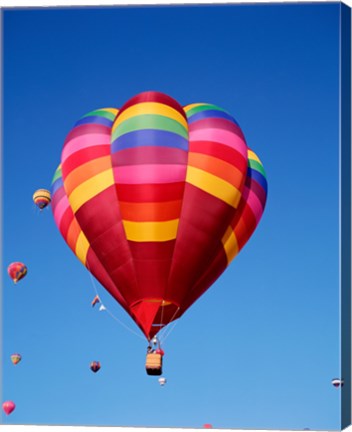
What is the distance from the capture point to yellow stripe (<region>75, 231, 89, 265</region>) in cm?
1617

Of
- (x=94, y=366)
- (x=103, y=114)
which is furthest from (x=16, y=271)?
(x=94, y=366)

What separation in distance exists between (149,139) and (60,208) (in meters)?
2.09

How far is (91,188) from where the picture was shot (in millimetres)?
15352

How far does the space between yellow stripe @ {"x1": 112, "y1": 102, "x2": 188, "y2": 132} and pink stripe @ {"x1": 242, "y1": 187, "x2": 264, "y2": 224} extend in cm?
140

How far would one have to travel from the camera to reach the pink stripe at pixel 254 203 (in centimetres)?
1622

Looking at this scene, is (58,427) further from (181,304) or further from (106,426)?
(181,304)

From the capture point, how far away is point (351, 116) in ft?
45.8

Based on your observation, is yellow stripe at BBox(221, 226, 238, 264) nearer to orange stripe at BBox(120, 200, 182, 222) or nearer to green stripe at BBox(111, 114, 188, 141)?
orange stripe at BBox(120, 200, 182, 222)

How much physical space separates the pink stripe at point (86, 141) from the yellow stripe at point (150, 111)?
20 centimetres

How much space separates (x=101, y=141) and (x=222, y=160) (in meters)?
1.53

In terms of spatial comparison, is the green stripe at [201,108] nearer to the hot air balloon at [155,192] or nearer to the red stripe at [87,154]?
the hot air balloon at [155,192]

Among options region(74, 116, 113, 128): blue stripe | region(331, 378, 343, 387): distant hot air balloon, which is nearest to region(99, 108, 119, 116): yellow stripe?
region(74, 116, 113, 128): blue stripe

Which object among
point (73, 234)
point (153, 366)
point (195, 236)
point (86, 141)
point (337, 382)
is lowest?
point (337, 382)

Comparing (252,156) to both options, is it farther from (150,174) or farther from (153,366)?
(153,366)
